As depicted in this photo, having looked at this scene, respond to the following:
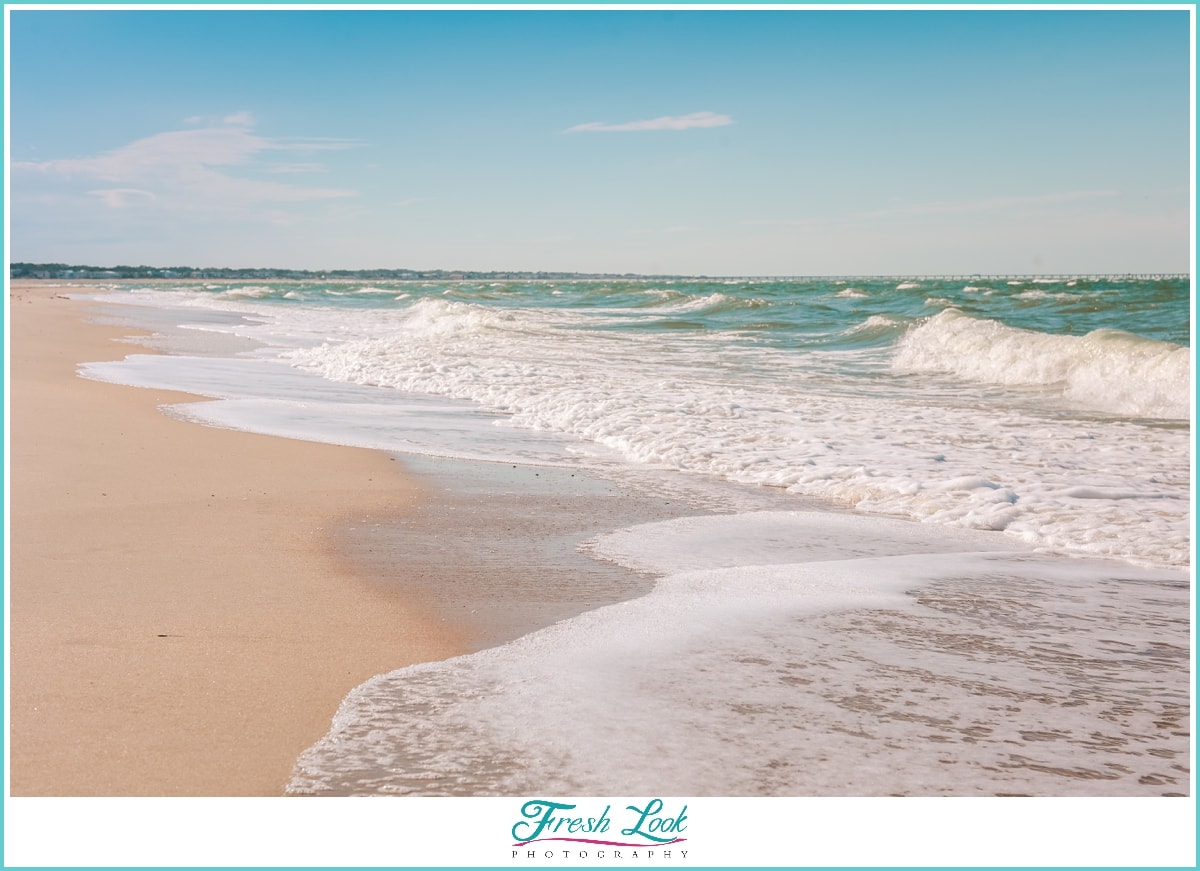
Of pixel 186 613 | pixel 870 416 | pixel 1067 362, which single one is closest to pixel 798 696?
pixel 186 613

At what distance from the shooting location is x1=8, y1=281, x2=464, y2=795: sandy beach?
9.89 ft

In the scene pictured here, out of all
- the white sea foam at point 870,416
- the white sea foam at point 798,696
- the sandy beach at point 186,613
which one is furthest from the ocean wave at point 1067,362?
the sandy beach at point 186,613

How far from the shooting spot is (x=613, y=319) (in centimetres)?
3288

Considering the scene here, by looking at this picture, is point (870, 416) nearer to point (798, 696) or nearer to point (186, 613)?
point (798, 696)

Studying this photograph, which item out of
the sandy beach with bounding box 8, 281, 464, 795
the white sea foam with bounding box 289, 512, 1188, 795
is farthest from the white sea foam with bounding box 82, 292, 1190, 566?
the sandy beach with bounding box 8, 281, 464, 795

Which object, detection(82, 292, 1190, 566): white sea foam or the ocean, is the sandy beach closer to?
the ocean

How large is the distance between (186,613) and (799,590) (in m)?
2.67

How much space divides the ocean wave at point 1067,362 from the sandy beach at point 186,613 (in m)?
9.46

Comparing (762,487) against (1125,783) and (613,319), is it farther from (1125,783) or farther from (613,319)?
(613,319)

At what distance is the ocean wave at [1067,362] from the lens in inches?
493

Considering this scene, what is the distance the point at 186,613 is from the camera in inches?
164

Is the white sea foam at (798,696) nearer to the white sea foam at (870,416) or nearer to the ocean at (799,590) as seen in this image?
the ocean at (799,590)

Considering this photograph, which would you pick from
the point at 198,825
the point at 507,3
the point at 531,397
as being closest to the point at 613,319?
the point at 531,397

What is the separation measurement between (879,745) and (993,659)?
3.34 feet
